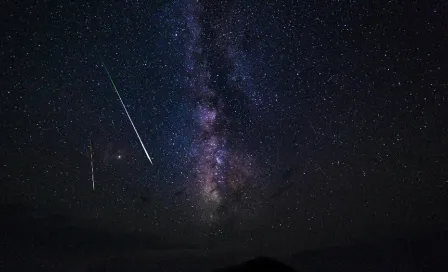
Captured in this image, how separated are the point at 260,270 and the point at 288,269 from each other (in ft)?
1.17

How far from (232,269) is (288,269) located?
651 mm

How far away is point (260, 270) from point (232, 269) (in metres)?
0.31

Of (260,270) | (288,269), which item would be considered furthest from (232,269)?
(288,269)

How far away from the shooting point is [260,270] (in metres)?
3.99

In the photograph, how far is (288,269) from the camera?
13.5ft

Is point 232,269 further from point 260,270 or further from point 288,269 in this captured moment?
point 288,269

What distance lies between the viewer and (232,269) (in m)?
4.00
